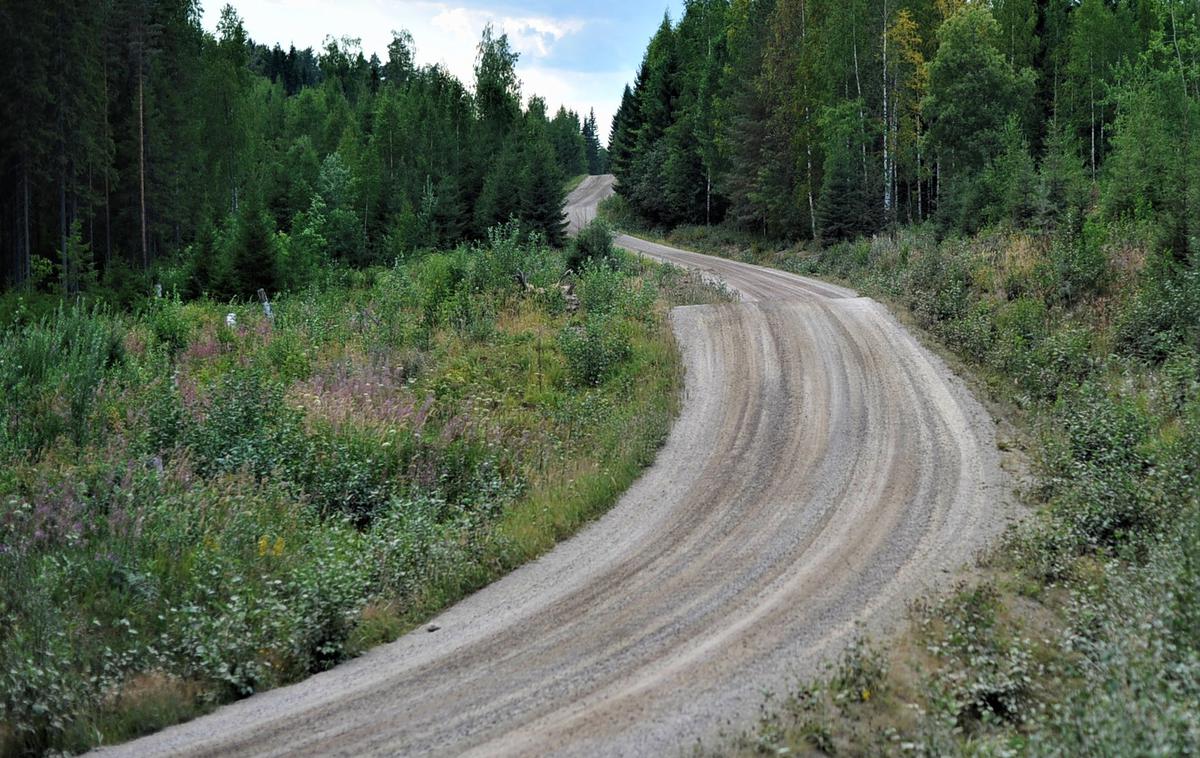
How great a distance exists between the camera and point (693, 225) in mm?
53219

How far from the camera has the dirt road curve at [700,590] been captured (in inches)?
235

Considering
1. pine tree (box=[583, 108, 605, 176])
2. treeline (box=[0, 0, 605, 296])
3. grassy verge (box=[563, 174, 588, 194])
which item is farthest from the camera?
pine tree (box=[583, 108, 605, 176])

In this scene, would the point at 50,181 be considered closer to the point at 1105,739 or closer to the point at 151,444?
the point at 151,444

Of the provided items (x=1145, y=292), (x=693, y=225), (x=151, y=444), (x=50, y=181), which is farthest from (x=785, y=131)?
(x=151, y=444)

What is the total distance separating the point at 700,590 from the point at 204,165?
48.9 m

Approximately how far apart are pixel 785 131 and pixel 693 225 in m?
14.2

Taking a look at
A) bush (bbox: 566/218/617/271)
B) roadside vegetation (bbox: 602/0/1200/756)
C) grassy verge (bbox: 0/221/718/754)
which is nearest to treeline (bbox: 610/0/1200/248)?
roadside vegetation (bbox: 602/0/1200/756)

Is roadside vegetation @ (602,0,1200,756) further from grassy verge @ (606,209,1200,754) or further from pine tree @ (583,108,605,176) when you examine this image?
pine tree @ (583,108,605,176)

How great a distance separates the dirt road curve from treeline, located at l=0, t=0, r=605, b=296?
19345 mm

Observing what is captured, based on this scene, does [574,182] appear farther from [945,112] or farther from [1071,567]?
[1071,567]

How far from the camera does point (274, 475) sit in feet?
34.2

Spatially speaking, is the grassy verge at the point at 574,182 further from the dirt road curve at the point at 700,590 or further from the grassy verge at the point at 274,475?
the dirt road curve at the point at 700,590

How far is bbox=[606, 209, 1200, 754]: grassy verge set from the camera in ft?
17.2

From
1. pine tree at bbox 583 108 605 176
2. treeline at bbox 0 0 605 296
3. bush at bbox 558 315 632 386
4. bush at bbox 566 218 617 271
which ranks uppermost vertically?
pine tree at bbox 583 108 605 176
